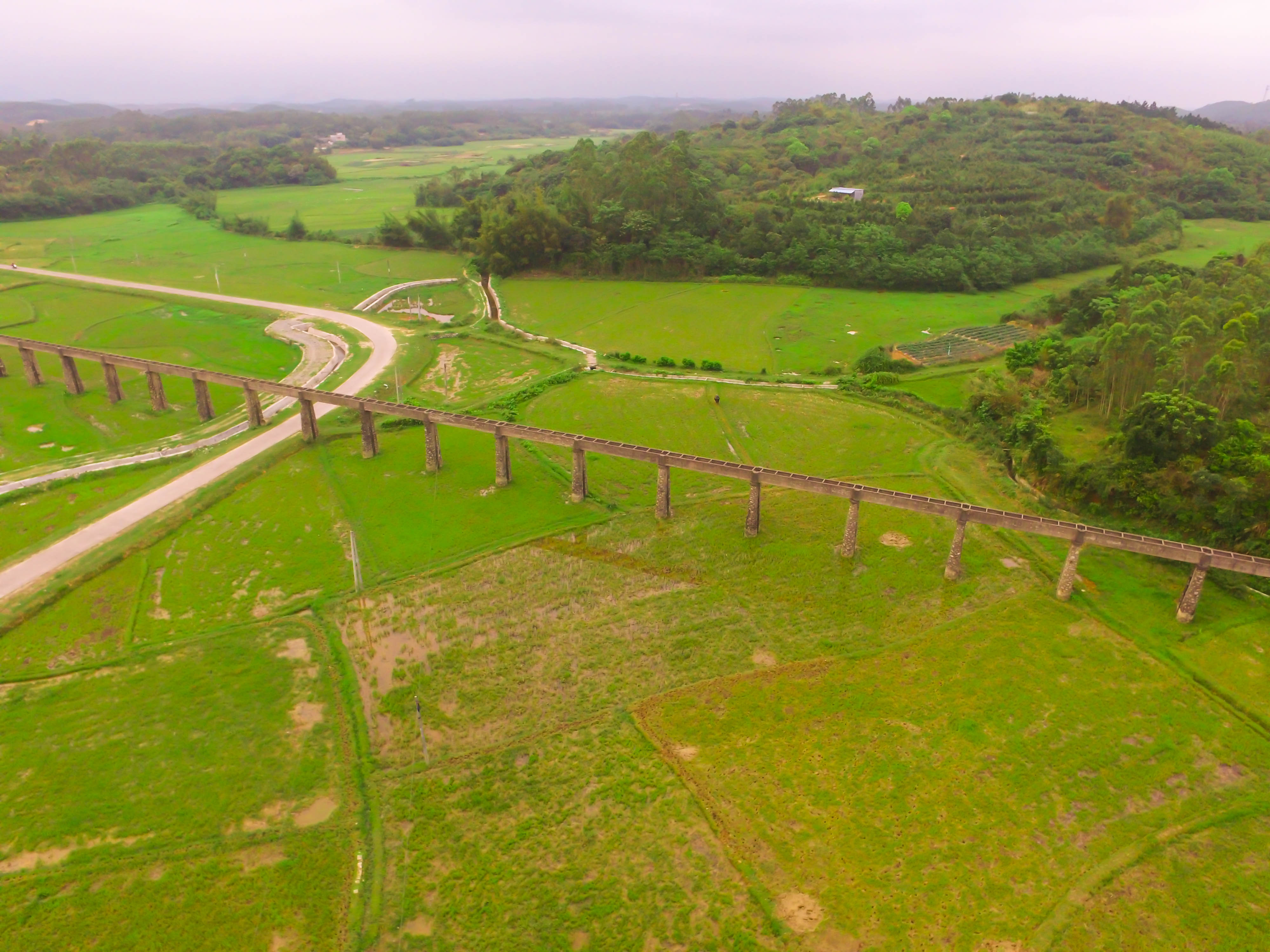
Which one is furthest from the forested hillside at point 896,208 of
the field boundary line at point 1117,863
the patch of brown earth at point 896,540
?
the field boundary line at point 1117,863

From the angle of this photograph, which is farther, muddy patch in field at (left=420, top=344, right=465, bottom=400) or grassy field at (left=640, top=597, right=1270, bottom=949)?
muddy patch in field at (left=420, top=344, right=465, bottom=400)

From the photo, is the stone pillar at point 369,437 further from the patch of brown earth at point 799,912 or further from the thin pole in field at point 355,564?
the patch of brown earth at point 799,912

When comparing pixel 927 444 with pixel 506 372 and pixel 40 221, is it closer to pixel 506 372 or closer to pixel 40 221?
pixel 506 372

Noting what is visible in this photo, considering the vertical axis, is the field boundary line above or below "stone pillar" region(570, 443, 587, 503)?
below

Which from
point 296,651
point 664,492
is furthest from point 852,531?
point 296,651

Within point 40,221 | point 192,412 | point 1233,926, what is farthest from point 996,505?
point 40,221

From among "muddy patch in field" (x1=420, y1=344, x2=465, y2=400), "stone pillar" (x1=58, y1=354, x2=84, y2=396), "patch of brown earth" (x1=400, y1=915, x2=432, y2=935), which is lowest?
"patch of brown earth" (x1=400, y1=915, x2=432, y2=935)

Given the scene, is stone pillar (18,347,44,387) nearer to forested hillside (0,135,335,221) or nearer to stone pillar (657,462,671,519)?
stone pillar (657,462,671,519)

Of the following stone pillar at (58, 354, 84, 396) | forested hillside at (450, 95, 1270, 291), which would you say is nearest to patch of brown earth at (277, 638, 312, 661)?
stone pillar at (58, 354, 84, 396)
